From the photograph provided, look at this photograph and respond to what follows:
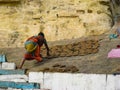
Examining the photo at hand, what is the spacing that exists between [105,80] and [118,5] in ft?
31.0

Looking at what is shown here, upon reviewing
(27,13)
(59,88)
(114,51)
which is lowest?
(59,88)

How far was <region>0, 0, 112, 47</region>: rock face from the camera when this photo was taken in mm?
16047

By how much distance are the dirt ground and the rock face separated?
263 centimetres

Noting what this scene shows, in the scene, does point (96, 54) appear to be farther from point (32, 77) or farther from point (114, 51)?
point (32, 77)

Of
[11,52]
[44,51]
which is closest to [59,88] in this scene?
[44,51]

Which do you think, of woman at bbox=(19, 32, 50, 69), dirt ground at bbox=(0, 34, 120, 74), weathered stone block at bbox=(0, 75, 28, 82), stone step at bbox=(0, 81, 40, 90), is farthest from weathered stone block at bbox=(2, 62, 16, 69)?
stone step at bbox=(0, 81, 40, 90)

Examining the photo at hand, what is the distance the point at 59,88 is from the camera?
Result: 963cm

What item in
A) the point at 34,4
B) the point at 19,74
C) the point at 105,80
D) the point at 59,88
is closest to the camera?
the point at 105,80

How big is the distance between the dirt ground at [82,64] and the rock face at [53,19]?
2.63 meters

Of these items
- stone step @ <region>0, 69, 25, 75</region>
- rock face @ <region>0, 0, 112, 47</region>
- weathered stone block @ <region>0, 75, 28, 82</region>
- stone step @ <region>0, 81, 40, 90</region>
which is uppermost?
rock face @ <region>0, 0, 112, 47</region>

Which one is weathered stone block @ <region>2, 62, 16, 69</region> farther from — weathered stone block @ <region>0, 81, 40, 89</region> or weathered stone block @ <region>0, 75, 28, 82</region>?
weathered stone block @ <region>0, 81, 40, 89</region>

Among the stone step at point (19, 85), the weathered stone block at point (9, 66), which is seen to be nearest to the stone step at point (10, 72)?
the weathered stone block at point (9, 66)

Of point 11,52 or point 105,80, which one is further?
point 11,52

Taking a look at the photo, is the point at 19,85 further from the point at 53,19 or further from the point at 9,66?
the point at 53,19
